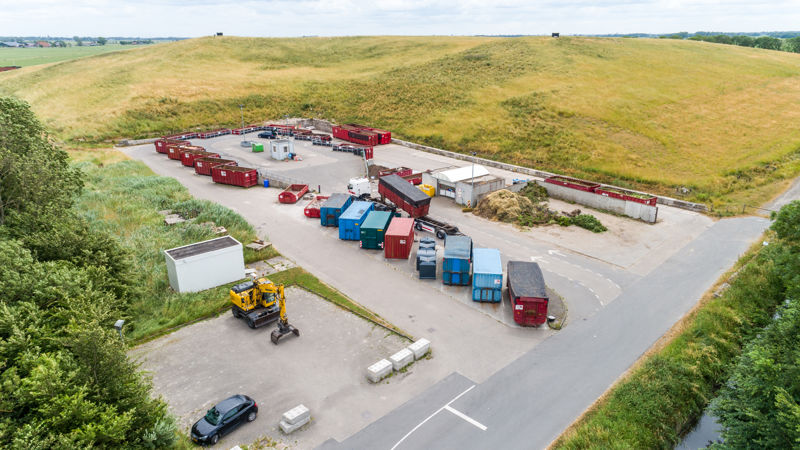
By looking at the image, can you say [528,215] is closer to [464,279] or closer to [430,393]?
[464,279]

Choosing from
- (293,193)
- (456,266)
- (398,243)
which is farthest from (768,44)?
(456,266)

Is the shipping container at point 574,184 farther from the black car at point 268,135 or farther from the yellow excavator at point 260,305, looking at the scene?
the black car at point 268,135

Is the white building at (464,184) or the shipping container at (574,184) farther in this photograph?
the shipping container at (574,184)

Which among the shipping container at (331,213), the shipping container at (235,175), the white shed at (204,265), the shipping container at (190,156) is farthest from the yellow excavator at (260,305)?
the shipping container at (190,156)

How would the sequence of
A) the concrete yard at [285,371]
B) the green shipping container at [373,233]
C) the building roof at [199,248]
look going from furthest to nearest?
the green shipping container at [373,233]
the building roof at [199,248]
the concrete yard at [285,371]

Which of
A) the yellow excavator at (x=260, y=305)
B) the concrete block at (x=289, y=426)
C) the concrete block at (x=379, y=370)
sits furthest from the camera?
the yellow excavator at (x=260, y=305)

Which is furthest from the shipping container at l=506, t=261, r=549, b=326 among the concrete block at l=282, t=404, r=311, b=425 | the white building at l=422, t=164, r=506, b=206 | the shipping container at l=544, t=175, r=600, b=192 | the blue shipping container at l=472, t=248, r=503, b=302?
the shipping container at l=544, t=175, r=600, b=192

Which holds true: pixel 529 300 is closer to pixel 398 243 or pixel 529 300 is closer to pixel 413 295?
pixel 413 295
